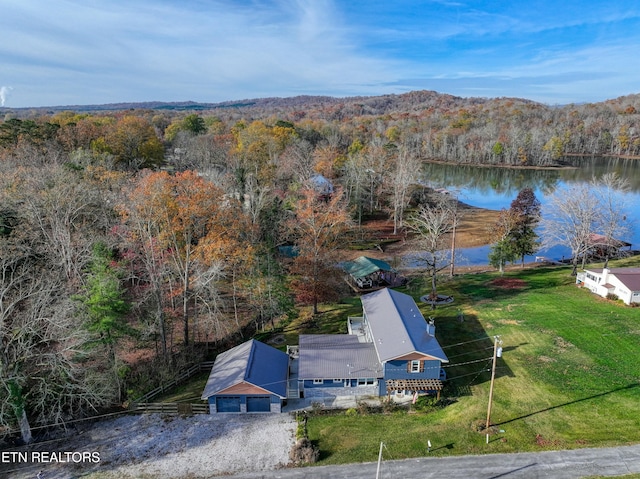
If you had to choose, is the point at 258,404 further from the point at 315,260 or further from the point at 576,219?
the point at 576,219

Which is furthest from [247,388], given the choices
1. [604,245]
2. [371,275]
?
[604,245]

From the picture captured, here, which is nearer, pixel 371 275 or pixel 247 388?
pixel 247 388

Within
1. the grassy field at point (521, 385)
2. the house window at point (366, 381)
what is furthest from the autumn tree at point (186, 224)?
the house window at point (366, 381)

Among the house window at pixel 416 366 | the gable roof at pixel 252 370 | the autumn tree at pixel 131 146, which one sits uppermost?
the autumn tree at pixel 131 146

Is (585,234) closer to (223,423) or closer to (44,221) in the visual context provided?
(223,423)

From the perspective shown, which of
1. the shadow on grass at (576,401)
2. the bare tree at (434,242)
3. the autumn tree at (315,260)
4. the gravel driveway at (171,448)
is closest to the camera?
the gravel driveway at (171,448)

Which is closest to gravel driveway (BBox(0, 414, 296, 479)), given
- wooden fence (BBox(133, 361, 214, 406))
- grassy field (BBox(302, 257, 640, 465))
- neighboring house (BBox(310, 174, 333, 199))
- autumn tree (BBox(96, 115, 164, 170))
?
wooden fence (BBox(133, 361, 214, 406))

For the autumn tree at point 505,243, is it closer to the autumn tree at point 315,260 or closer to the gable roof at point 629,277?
the gable roof at point 629,277

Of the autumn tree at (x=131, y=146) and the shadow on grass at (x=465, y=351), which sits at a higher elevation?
the autumn tree at (x=131, y=146)

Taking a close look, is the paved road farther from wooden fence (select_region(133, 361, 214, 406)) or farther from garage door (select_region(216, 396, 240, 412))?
wooden fence (select_region(133, 361, 214, 406))
